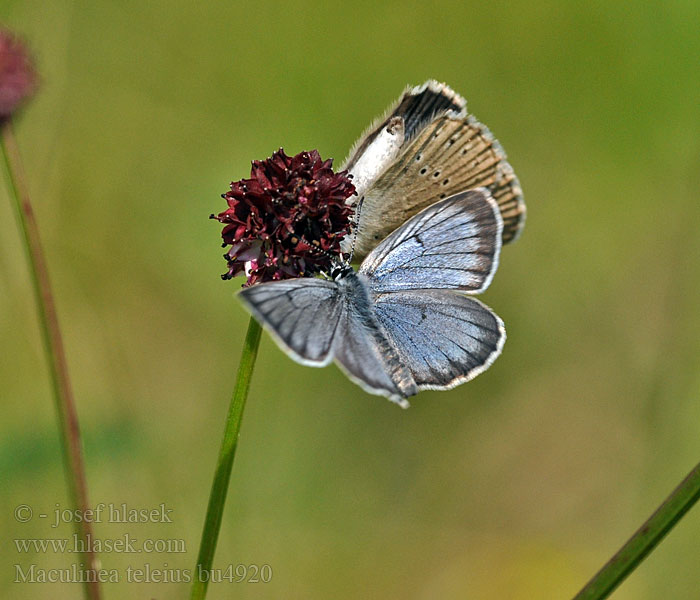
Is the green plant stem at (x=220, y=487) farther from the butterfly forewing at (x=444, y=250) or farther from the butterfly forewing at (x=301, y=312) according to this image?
the butterfly forewing at (x=444, y=250)

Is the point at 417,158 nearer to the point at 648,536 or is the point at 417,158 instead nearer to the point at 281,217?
the point at 281,217

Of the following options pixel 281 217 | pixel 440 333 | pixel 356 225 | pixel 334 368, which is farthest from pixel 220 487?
pixel 334 368

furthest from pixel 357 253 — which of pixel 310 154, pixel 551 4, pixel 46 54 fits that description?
pixel 551 4

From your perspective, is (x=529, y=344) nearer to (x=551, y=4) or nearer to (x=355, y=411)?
(x=355, y=411)

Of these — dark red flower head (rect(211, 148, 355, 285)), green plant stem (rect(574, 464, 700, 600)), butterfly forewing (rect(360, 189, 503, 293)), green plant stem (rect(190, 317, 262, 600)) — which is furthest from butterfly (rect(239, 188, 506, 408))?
green plant stem (rect(574, 464, 700, 600))

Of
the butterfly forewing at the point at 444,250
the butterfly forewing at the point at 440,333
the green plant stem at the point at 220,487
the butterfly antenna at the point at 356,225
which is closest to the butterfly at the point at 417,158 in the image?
the butterfly antenna at the point at 356,225

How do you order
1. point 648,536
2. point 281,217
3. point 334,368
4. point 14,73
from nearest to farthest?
point 648,536, point 281,217, point 14,73, point 334,368
